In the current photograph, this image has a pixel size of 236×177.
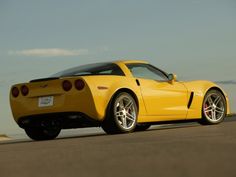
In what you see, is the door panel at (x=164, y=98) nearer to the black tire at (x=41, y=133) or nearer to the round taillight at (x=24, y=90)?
the black tire at (x=41, y=133)

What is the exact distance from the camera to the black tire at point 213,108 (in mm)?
11523

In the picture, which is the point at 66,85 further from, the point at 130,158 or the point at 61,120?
the point at 130,158

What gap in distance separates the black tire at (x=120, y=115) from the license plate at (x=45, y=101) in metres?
0.90

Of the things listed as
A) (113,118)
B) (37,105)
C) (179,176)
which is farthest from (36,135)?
(179,176)

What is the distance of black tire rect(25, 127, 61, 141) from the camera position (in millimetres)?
10500

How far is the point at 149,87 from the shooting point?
10414mm

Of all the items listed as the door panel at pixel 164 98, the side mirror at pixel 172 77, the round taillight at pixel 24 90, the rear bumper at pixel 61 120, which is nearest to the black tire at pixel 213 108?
the door panel at pixel 164 98

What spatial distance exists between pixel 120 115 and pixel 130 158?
3976 mm

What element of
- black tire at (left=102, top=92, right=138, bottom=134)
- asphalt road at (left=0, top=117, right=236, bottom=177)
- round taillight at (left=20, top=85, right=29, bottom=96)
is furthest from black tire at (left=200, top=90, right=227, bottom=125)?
asphalt road at (left=0, top=117, right=236, bottom=177)

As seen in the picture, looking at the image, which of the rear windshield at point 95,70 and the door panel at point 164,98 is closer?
the rear windshield at point 95,70

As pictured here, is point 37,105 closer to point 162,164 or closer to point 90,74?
point 90,74

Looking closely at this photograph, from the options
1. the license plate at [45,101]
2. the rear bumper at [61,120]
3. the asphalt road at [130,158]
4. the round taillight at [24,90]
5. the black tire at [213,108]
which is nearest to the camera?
the asphalt road at [130,158]

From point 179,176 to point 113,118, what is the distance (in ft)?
16.3

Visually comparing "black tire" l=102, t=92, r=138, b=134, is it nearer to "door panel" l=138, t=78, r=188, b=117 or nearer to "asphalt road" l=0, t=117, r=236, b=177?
"door panel" l=138, t=78, r=188, b=117
